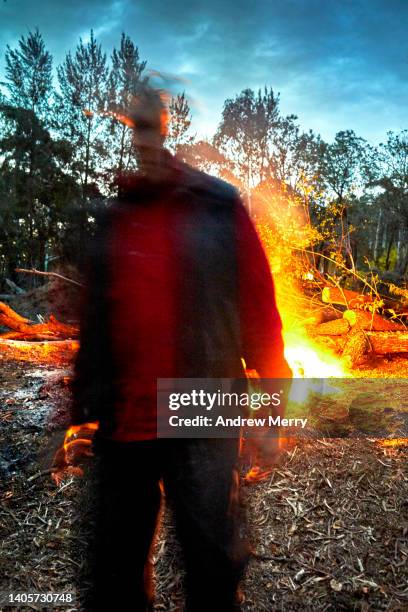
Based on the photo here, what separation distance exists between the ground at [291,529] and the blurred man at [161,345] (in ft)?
3.21

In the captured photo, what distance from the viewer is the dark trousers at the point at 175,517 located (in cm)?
111

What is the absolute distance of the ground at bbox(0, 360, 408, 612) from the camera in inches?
75.0

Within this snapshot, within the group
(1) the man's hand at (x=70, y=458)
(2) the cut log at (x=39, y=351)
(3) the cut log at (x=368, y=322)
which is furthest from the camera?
(3) the cut log at (x=368, y=322)

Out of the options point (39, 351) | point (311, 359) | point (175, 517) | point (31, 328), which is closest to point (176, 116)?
point (175, 517)

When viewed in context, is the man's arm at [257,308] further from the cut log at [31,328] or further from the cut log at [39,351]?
the cut log at [31,328]

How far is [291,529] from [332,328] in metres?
5.96

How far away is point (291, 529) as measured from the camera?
234 centimetres

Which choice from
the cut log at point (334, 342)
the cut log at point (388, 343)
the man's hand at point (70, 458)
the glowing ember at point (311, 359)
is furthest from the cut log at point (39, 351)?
the cut log at point (388, 343)

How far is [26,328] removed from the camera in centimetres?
763

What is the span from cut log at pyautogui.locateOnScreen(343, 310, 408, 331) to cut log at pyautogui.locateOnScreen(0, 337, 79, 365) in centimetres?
548

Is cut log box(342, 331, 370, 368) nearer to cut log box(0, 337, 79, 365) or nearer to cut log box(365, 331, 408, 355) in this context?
cut log box(365, 331, 408, 355)

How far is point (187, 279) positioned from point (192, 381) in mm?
332

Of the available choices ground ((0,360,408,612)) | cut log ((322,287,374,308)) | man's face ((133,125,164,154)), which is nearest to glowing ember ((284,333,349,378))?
cut log ((322,287,374,308))

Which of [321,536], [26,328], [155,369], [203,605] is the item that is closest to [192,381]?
[155,369]
